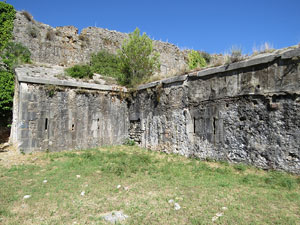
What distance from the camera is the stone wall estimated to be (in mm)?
15344

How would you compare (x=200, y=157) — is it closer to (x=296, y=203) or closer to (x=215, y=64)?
(x=215, y=64)

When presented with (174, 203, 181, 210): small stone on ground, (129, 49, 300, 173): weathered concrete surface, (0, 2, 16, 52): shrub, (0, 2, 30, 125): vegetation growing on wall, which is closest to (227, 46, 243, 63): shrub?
(129, 49, 300, 173): weathered concrete surface

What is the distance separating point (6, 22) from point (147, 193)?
15.4 meters

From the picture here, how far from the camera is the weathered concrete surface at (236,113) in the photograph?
570 centimetres

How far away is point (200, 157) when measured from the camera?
25.4 ft

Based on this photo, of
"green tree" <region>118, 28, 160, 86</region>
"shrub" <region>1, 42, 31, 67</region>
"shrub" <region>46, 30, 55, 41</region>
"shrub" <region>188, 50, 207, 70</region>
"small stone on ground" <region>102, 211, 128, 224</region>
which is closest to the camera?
"small stone on ground" <region>102, 211, 128, 224</region>

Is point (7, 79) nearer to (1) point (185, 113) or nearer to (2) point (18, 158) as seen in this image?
(2) point (18, 158)

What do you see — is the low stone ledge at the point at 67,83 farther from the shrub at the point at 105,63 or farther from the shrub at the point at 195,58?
the shrub at the point at 195,58

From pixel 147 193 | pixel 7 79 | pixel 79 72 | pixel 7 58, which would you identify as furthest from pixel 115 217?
pixel 7 58

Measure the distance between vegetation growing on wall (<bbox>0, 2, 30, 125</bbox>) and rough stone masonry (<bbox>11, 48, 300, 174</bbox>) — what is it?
5.20 feet

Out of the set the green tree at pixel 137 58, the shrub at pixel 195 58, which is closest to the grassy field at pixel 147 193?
the green tree at pixel 137 58

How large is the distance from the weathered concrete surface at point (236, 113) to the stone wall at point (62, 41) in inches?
210

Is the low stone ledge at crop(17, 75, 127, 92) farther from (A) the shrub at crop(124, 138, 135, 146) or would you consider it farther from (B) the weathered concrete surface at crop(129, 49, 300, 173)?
(A) the shrub at crop(124, 138, 135, 146)

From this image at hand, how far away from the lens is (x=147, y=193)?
186 inches
